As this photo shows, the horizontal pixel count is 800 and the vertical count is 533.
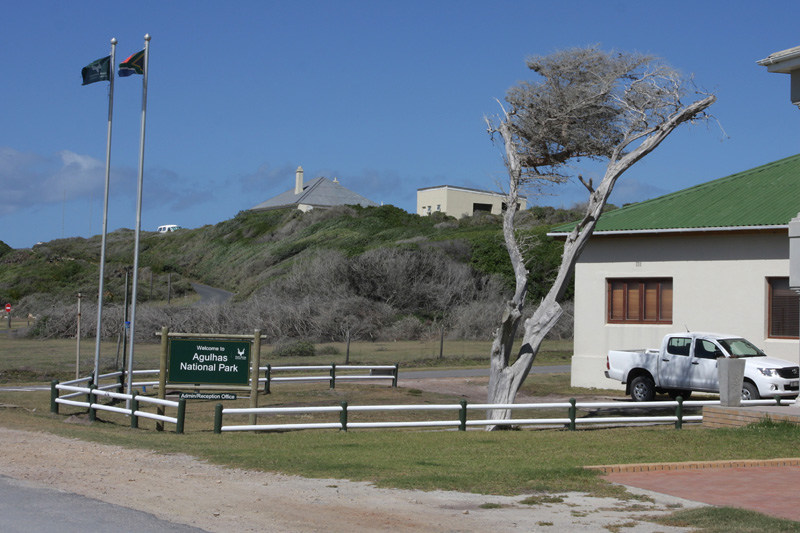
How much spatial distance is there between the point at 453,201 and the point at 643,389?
228 feet

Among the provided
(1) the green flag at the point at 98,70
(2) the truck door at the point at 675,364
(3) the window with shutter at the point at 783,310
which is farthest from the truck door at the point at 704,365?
(1) the green flag at the point at 98,70

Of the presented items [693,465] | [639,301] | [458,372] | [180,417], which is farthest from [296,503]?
[458,372]

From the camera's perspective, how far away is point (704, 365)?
67.8 ft

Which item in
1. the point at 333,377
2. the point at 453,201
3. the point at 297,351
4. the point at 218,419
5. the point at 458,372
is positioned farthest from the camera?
the point at 453,201

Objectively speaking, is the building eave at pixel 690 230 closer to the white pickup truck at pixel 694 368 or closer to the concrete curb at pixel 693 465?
the white pickup truck at pixel 694 368

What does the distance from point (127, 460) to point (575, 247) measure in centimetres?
984

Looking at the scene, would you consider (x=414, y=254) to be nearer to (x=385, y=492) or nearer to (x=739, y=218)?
(x=739, y=218)

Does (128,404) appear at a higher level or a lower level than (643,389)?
lower

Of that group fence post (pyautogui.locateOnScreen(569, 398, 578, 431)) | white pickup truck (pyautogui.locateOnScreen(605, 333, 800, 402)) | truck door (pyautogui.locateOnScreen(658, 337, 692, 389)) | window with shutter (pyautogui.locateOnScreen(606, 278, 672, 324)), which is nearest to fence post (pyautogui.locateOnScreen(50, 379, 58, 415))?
fence post (pyautogui.locateOnScreen(569, 398, 578, 431))

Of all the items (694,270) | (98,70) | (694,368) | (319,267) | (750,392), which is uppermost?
(98,70)

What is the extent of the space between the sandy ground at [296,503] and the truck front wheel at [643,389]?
12.8m

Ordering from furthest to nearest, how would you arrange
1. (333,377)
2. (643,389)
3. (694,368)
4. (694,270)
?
(333,377) → (694,270) → (643,389) → (694,368)

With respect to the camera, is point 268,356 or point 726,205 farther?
point 268,356

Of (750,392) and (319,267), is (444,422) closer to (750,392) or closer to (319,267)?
(750,392)
